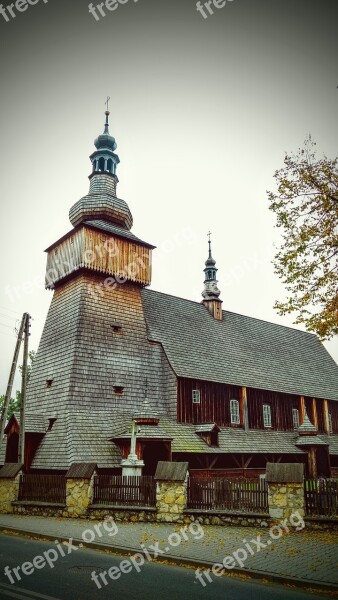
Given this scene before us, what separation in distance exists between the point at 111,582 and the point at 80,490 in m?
7.15

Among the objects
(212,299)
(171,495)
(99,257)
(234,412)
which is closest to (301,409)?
(234,412)

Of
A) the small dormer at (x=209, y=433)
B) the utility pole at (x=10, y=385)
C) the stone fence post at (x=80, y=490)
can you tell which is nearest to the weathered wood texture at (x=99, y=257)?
the utility pole at (x=10, y=385)

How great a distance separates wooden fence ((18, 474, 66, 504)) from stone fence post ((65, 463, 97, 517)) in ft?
2.08

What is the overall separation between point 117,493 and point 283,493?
543 cm

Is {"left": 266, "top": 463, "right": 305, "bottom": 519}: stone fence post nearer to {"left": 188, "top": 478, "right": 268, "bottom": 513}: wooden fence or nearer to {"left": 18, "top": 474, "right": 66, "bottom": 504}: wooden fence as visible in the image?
{"left": 188, "top": 478, "right": 268, "bottom": 513}: wooden fence

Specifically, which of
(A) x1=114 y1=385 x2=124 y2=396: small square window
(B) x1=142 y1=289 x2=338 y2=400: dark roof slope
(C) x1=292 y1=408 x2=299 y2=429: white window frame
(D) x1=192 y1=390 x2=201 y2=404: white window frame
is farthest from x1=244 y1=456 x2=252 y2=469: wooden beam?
(A) x1=114 y1=385 x2=124 y2=396: small square window

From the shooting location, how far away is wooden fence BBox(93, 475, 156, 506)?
1351 centimetres

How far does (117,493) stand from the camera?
45.9 feet

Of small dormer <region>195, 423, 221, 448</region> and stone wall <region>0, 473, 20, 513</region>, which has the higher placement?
small dormer <region>195, 423, 221, 448</region>

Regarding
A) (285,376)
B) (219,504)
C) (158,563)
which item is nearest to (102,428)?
(219,504)

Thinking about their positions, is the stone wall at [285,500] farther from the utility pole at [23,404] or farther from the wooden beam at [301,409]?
the wooden beam at [301,409]

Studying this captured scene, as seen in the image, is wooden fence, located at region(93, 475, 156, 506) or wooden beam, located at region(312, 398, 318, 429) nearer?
wooden fence, located at region(93, 475, 156, 506)

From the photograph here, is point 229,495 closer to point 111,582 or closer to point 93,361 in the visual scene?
point 111,582

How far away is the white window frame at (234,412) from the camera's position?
2517 centimetres
